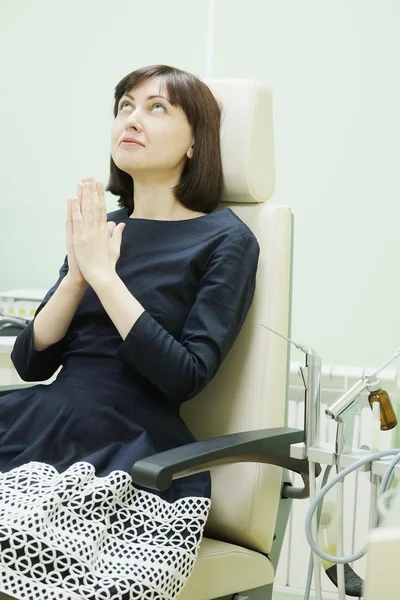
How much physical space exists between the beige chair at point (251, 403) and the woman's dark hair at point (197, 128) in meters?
0.02

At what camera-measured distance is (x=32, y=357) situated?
162cm

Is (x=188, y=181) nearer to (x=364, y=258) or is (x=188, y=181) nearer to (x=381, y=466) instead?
(x=381, y=466)

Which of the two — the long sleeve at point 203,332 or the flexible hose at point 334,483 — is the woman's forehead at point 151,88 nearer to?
the long sleeve at point 203,332

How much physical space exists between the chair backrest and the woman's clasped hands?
0.28 m

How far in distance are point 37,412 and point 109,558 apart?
33 cm

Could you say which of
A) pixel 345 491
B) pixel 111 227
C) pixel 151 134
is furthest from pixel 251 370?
pixel 345 491

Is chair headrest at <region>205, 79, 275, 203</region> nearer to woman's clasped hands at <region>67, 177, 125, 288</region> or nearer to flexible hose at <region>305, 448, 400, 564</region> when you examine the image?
woman's clasped hands at <region>67, 177, 125, 288</region>

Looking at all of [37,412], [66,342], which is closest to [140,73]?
[66,342]

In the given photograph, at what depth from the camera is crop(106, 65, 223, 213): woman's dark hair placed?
5.34ft

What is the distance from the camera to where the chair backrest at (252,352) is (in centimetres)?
152

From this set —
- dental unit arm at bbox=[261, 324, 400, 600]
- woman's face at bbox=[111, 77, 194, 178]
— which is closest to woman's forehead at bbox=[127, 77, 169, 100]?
woman's face at bbox=[111, 77, 194, 178]

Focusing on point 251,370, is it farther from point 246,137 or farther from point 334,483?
point 246,137

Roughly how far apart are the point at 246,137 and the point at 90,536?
785 millimetres

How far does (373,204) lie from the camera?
246 cm
